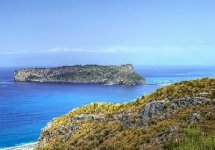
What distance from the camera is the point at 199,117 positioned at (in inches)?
969

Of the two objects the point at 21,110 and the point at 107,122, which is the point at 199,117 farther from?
the point at 21,110

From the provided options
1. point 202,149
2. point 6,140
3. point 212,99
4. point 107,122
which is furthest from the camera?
point 6,140

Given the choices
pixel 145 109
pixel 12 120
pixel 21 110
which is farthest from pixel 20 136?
pixel 145 109

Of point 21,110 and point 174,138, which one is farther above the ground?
point 174,138

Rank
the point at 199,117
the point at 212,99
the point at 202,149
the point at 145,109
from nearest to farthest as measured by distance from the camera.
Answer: the point at 202,149, the point at 199,117, the point at 212,99, the point at 145,109

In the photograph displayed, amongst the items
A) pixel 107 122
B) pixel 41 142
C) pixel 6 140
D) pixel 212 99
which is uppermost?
pixel 212 99

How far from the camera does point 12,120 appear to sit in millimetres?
152125

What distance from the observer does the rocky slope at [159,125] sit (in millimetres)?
21397

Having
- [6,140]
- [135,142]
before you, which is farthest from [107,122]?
[6,140]

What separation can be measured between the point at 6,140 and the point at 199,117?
329 feet

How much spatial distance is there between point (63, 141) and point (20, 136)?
87.1 meters

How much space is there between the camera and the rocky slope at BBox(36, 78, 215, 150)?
70.2 ft

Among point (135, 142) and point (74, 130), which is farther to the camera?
point (74, 130)

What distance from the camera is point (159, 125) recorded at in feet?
84.0
